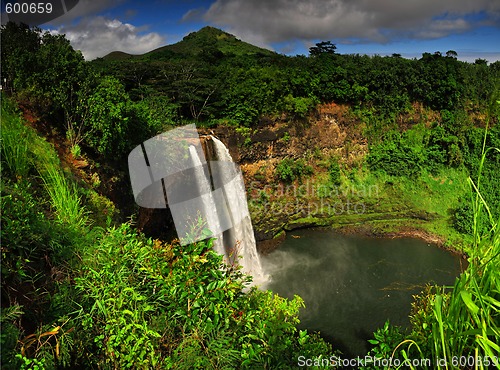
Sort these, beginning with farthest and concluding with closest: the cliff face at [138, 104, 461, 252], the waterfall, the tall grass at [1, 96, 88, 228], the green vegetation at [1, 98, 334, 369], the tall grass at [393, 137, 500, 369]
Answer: the cliff face at [138, 104, 461, 252]
the waterfall
the tall grass at [1, 96, 88, 228]
the green vegetation at [1, 98, 334, 369]
the tall grass at [393, 137, 500, 369]

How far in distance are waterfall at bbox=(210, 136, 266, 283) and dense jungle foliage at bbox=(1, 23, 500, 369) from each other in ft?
9.20

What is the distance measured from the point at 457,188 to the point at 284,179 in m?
10.0

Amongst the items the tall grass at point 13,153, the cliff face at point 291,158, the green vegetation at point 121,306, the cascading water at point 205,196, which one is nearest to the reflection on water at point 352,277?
the cliff face at point 291,158

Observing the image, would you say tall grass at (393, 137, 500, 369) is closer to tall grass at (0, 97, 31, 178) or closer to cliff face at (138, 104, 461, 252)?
tall grass at (0, 97, 31, 178)

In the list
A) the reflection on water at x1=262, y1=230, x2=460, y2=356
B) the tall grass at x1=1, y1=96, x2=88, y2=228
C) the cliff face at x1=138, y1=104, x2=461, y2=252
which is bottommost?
the reflection on water at x1=262, y1=230, x2=460, y2=356

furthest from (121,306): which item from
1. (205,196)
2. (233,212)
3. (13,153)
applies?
(233,212)

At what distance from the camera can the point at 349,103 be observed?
20125 mm

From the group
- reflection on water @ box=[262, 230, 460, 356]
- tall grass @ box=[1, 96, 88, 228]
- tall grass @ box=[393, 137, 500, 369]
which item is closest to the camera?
tall grass @ box=[393, 137, 500, 369]

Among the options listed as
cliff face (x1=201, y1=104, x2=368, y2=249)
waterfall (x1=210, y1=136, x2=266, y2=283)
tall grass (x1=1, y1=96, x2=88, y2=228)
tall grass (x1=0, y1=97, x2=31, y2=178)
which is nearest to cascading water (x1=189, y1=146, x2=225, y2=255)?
waterfall (x1=210, y1=136, x2=266, y2=283)

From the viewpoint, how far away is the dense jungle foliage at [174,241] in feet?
8.25

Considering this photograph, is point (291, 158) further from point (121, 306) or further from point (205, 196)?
→ point (121, 306)

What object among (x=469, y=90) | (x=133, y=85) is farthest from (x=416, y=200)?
(x=133, y=85)

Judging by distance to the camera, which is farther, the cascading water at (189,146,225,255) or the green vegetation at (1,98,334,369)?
the cascading water at (189,146,225,255)

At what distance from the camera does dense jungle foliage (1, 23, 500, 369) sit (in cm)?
252
